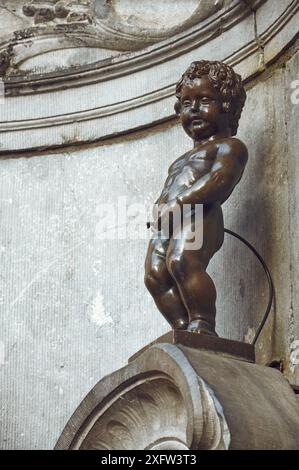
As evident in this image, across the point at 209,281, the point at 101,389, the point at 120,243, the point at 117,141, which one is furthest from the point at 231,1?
the point at 101,389

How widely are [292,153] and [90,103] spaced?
88 cm

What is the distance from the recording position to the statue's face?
3283mm

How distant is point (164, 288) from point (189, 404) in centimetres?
52

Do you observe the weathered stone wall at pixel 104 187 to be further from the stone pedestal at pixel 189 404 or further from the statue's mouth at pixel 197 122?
the stone pedestal at pixel 189 404

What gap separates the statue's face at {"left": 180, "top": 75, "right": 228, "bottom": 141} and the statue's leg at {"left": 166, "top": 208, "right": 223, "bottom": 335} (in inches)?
11.9

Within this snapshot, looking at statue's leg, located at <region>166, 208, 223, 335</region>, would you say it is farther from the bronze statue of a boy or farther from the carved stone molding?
the carved stone molding

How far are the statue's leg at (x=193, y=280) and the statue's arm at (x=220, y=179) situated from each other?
2.9 inches

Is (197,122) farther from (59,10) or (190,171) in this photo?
(59,10)

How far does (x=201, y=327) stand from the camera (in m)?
3.01

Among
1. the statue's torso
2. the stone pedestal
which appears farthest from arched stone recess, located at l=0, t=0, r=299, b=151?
the stone pedestal

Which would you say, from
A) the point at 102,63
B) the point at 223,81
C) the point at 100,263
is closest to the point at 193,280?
the point at 223,81

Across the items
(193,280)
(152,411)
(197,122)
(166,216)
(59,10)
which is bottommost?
(152,411)

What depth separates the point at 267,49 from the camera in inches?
147

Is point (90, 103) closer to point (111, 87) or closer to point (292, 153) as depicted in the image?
point (111, 87)
